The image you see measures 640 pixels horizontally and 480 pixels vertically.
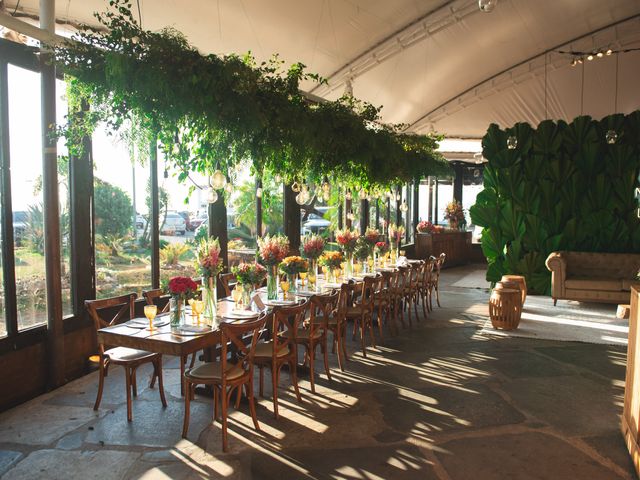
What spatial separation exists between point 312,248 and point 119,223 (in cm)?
231

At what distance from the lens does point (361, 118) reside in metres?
6.99

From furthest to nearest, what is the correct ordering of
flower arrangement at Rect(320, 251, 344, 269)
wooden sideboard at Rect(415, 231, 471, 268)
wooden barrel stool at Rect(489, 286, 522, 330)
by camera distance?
1. wooden sideboard at Rect(415, 231, 471, 268)
2. wooden barrel stool at Rect(489, 286, 522, 330)
3. flower arrangement at Rect(320, 251, 344, 269)

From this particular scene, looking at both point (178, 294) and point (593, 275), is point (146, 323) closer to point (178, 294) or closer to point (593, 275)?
point (178, 294)

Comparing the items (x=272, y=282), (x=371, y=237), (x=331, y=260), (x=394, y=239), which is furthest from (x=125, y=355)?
(x=394, y=239)

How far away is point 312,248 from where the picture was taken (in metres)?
6.71

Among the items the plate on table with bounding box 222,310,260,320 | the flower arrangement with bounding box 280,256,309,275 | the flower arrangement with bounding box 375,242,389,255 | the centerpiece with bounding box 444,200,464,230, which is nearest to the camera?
the plate on table with bounding box 222,310,260,320

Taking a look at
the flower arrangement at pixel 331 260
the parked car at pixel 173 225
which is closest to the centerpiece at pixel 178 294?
the parked car at pixel 173 225

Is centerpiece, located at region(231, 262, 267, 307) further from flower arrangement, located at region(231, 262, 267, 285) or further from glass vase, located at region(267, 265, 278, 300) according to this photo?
glass vase, located at region(267, 265, 278, 300)

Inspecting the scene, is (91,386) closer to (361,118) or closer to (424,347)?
(424,347)

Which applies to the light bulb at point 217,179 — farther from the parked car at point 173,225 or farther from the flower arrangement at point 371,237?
the flower arrangement at point 371,237

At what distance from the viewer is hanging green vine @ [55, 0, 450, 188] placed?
3885mm

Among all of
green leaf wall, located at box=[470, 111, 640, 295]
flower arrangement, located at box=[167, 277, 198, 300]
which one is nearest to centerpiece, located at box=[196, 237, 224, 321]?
flower arrangement, located at box=[167, 277, 198, 300]

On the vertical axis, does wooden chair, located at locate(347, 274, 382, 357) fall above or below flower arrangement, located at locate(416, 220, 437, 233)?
below

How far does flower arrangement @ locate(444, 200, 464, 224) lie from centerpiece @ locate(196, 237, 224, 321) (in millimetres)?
12313
